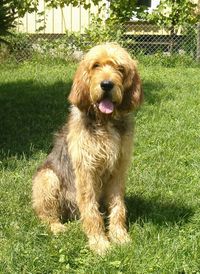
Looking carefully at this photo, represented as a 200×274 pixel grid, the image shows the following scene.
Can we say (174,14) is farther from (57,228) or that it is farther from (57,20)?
(57,228)

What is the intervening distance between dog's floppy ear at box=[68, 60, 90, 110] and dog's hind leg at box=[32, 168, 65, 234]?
86cm

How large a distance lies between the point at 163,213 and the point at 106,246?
2.57 feet

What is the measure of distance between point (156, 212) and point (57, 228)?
94 cm

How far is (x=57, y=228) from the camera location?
15.2 ft

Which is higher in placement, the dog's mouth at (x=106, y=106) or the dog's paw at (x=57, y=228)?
the dog's mouth at (x=106, y=106)

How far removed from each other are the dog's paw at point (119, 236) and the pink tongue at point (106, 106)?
3.43 feet

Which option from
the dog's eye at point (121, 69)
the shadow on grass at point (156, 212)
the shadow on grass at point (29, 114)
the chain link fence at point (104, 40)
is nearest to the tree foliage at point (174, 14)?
the chain link fence at point (104, 40)

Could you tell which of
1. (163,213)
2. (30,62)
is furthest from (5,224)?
(30,62)

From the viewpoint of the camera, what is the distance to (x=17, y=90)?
10.1m

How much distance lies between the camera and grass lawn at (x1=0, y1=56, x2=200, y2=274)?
3.96 metres

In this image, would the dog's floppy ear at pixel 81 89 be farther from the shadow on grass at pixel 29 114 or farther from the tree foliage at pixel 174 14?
the tree foliage at pixel 174 14

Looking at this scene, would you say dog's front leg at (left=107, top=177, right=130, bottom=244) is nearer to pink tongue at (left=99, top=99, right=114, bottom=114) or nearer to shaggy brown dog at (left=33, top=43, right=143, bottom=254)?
shaggy brown dog at (left=33, top=43, right=143, bottom=254)

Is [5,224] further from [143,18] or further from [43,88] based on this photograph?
[143,18]

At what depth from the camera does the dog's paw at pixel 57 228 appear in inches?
179
